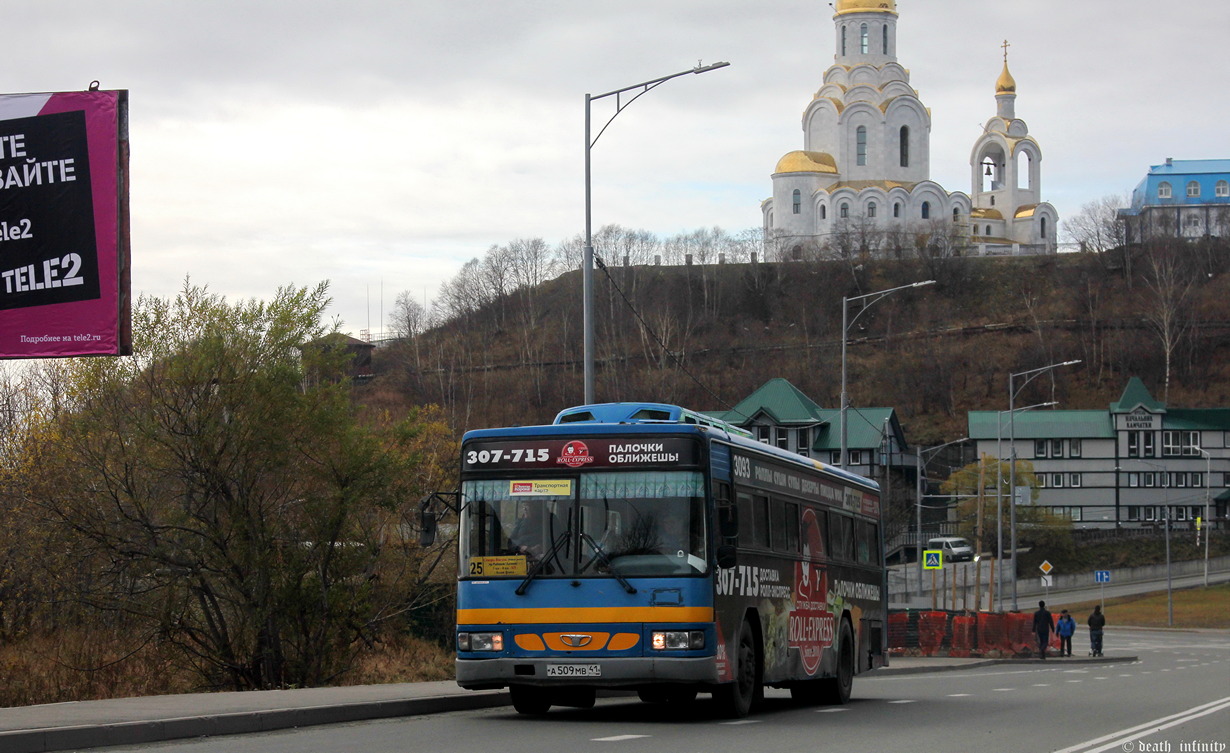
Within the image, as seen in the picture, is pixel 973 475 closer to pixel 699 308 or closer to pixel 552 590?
pixel 699 308

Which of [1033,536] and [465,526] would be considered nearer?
[465,526]

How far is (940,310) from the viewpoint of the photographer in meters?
135

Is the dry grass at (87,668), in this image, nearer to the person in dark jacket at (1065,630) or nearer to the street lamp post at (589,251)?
the street lamp post at (589,251)

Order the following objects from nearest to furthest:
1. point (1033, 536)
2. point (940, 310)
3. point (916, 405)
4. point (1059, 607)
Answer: point (1059, 607)
point (1033, 536)
point (916, 405)
point (940, 310)

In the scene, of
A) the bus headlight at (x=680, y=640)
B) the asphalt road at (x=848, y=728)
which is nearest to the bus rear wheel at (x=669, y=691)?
the asphalt road at (x=848, y=728)

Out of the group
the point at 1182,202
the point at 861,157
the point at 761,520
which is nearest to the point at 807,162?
the point at 861,157

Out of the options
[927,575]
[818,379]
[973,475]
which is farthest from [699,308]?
[927,575]

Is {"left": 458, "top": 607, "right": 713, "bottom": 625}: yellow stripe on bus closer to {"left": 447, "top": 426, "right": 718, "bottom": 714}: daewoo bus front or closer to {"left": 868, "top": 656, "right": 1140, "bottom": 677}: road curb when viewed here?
{"left": 447, "top": 426, "right": 718, "bottom": 714}: daewoo bus front

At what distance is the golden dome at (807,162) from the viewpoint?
13782 cm

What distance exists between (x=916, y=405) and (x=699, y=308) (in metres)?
27.1

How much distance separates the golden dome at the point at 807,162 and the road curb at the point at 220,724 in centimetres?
12381

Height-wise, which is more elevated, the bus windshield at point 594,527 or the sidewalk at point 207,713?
the bus windshield at point 594,527

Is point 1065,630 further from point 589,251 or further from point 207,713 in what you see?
point 207,713

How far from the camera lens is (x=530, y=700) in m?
16.1
